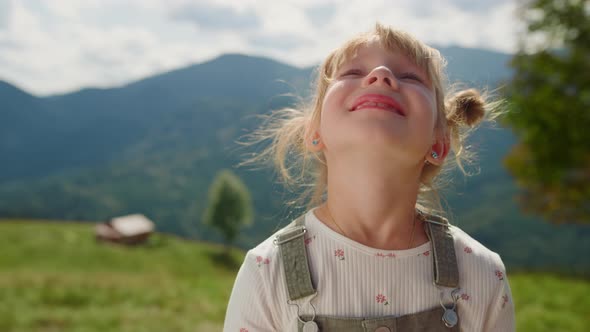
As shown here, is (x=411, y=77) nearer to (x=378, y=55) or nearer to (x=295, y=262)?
(x=378, y=55)

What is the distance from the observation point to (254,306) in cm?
200

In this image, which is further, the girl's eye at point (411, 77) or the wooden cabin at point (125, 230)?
the wooden cabin at point (125, 230)

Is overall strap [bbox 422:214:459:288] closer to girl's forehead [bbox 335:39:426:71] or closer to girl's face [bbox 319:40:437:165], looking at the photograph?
girl's face [bbox 319:40:437:165]

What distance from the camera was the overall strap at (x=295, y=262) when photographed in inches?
76.8

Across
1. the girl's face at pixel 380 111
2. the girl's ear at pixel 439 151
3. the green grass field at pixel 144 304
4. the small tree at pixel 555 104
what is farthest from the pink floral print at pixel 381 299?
the small tree at pixel 555 104

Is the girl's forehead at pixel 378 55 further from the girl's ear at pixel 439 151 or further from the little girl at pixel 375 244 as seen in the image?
the girl's ear at pixel 439 151

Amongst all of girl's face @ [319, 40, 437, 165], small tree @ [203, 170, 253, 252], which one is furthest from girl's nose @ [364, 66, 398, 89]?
small tree @ [203, 170, 253, 252]

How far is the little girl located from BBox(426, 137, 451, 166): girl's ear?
0.06ft

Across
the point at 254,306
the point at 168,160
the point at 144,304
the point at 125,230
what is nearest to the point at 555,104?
the point at 144,304

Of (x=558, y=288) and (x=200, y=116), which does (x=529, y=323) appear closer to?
(x=558, y=288)

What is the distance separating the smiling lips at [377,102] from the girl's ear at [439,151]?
42cm

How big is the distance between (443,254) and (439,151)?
0.54m

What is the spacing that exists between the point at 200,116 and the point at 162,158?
99.1 ft

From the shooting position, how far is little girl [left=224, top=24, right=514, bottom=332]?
198cm
